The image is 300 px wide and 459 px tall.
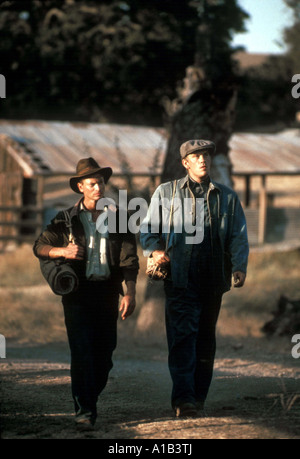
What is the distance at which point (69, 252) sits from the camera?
5301 millimetres

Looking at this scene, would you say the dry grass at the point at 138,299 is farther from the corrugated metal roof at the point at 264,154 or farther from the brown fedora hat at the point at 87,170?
the corrugated metal roof at the point at 264,154

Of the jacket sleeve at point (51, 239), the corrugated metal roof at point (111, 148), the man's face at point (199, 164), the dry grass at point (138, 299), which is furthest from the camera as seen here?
the corrugated metal roof at point (111, 148)

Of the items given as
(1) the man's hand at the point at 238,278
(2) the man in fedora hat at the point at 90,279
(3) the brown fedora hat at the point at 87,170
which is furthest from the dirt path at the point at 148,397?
(3) the brown fedora hat at the point at 87,170

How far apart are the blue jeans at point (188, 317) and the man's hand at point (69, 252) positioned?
2.49 ft

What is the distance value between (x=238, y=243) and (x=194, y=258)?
0.33 meters

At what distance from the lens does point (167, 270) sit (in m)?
5.68

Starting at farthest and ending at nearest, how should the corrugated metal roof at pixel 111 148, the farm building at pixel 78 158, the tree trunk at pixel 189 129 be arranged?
the corrugated metal roof at pixel 111 148 < the farm building at pixel 78 158 < the tree trunk at pixel 189 129

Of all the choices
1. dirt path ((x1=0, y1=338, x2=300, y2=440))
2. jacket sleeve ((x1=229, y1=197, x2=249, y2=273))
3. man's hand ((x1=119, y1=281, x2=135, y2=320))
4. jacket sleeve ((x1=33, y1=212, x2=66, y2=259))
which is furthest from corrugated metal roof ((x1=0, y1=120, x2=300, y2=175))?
man's hand ((x1=119, y1=281, x2=135, y2=320))

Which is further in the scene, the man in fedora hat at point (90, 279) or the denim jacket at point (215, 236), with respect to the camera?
the denim jacket at point (215, 236)

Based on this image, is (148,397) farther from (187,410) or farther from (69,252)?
(69,252)

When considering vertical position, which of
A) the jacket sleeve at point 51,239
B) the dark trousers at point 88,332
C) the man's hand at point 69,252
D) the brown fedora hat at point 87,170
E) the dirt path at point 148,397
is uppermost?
the brown fedora hat at point 87,170

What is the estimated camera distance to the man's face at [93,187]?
5492 mm

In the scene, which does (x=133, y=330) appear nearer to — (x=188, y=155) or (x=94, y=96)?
(x=188, y=155)

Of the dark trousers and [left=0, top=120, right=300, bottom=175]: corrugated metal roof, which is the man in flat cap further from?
[left=0, top=120, right=300, bottom=175]: corrugated metal roof
